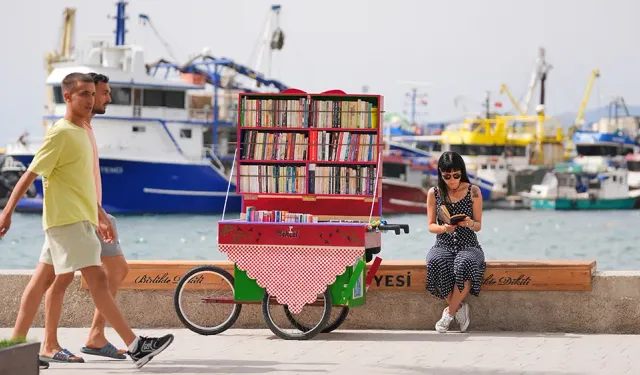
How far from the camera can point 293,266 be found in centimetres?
960

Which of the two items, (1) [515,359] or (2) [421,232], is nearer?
(1) [515,359]

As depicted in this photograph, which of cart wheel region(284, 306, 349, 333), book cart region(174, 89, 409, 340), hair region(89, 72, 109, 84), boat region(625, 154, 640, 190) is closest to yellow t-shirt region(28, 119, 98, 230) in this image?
hair region(89, 72, 109, 84)

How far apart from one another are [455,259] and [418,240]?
53536 millimetres

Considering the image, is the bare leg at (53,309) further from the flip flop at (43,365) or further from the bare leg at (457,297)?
the bare leg at (457,297)

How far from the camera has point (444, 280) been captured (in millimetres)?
9734

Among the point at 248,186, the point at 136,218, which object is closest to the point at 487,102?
the point at 136,218

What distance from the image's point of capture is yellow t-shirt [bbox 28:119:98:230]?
751 cm

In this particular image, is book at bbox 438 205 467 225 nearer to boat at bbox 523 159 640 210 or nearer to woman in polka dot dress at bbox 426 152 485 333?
woman in polka dot dress at bbox 426 152 485 333

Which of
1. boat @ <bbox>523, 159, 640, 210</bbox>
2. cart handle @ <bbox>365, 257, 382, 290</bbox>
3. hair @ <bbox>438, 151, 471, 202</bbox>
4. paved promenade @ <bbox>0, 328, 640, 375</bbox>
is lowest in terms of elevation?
boat @ <bbox>523, 159, 640, 210</bbox>

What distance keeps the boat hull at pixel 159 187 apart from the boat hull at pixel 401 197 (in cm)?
1591

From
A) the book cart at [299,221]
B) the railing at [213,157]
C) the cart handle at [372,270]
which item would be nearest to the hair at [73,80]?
the book cart at [299,221]

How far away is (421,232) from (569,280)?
2368 inches

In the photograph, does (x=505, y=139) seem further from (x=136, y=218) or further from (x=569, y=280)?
(x=569, y=280)

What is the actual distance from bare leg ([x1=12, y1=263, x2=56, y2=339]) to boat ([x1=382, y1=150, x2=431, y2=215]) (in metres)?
73.4
